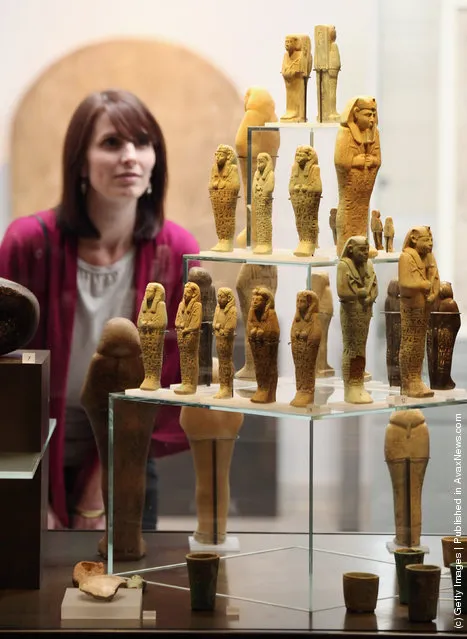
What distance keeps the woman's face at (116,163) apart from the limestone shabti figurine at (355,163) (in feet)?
5.20

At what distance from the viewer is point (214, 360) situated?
12.3 feet

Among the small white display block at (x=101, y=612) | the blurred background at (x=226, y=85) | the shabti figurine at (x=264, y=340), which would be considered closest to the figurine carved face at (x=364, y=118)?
the shabti figurine at (x=264, y=340)

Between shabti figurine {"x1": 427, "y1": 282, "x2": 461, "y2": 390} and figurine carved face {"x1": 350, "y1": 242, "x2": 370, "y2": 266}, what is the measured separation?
40cm

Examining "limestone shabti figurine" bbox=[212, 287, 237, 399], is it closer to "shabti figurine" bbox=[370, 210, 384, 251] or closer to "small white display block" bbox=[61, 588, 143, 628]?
"shabti figurine" bbox=[370, 210, 384, 251]

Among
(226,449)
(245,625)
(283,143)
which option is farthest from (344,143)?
(245,625)

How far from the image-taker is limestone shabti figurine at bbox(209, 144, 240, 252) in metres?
3.66

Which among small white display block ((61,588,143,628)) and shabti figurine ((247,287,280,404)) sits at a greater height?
shabti figurine ((247,287,280,404))

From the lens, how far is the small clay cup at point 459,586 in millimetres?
3348

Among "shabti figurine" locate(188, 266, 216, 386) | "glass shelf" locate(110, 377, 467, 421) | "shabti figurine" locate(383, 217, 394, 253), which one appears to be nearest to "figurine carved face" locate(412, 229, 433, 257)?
"shabti figurine" locate(383, 217, 394, 253)

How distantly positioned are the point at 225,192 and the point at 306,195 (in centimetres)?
28

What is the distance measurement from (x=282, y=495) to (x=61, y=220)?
1.38m

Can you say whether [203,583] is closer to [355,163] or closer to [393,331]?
[393,331]

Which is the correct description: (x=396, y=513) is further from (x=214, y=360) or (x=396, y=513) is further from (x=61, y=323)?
(x=61, y=323)

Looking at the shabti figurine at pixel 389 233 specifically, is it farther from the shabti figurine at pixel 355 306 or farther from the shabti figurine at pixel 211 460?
the shabti figurine at pixel 211 460
